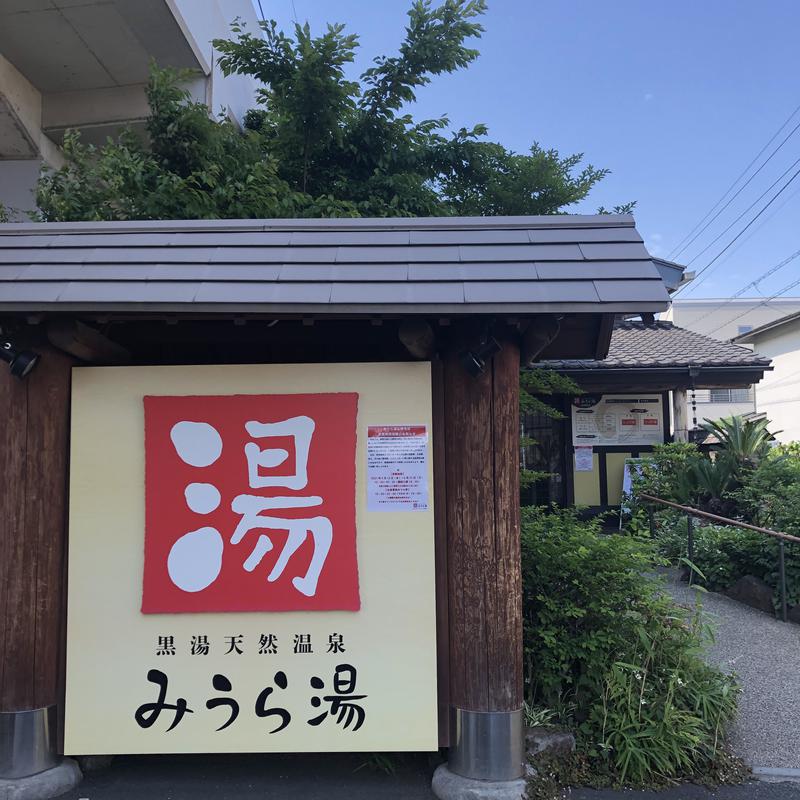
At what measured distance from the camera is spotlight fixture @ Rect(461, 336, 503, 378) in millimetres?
3318

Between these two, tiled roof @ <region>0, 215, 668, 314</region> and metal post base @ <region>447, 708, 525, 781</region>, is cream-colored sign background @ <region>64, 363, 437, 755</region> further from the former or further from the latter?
tiled roof @ <region>0, 215, 668, 314</region>

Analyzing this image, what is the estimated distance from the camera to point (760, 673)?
4.69m

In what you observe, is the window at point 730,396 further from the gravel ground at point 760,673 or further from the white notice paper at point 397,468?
the white notice paper at point 397,468

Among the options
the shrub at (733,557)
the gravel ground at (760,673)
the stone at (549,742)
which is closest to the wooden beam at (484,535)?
the stone at (549,742)

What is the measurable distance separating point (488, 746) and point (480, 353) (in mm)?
2086

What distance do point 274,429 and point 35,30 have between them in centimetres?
735

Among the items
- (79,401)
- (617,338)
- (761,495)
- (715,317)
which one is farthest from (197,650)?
(715,317)

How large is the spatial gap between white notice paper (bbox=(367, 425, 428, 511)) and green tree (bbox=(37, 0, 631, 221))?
360cm

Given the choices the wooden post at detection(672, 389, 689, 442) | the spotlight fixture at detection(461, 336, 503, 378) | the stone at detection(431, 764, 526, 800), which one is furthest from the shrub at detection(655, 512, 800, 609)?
the spotlight fixture at detection(461, 336, 503, 378)

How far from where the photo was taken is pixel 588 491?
34.1 feet

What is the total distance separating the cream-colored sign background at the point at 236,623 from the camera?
10.9 feet

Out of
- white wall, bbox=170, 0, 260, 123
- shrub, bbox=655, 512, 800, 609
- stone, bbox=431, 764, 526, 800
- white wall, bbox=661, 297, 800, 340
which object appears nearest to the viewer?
stone, bbox=431, 764, 526, 800

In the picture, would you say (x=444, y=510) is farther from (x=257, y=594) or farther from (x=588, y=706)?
(x=588, y=706)

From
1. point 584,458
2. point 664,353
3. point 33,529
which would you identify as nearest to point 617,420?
point 584,458
